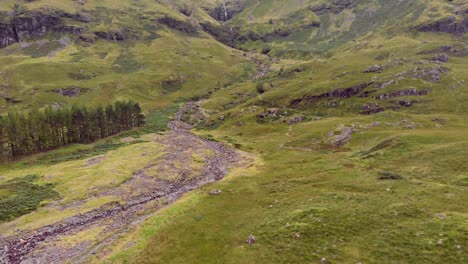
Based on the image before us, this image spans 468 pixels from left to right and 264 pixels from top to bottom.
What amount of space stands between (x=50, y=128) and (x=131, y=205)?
9120 cm

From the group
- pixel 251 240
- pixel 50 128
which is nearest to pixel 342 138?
pixel 251 240

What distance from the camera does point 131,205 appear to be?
266ft

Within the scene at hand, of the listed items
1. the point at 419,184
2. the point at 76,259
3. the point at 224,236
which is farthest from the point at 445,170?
the point at 76,259

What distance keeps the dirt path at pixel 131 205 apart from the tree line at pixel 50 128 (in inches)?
1862

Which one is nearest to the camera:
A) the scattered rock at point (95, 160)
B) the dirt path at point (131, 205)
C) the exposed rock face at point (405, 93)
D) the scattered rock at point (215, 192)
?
the dirt path at point (131, 205)

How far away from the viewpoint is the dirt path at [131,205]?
189ft

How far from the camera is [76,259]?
178 feet

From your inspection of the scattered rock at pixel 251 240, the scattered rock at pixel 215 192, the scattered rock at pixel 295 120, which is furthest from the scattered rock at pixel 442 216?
the scattered rock at pixel 295 120

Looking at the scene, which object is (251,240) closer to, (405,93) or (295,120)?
(295,120)

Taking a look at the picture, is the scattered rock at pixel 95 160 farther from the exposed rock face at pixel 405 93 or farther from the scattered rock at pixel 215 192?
the exposed rock face at pixel 405 93

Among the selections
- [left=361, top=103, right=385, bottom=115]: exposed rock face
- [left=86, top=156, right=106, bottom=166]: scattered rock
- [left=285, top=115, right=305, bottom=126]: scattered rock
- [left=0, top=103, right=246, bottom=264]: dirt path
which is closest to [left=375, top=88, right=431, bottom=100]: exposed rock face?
[left=361, top=103, right=385, bottom=115]: exposed rock face

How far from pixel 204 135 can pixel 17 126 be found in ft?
287

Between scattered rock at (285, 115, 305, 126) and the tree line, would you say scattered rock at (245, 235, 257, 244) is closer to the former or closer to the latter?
the tree line

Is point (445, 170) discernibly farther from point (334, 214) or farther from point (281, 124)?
point (281, 124)
